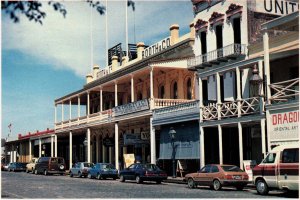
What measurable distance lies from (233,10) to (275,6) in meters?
2.48

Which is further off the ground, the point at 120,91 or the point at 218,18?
the point at 218,18

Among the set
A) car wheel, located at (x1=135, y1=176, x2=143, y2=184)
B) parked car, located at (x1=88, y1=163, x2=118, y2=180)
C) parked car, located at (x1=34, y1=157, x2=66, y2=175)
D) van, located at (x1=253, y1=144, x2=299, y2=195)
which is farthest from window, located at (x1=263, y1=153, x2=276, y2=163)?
parked car, located at (x1=34, y1=157, x2=66, y2=175)

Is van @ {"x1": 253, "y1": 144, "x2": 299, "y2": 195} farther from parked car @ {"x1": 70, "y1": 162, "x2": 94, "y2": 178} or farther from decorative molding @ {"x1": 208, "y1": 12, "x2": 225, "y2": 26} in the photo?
parked car @ {"x1": 70, "y1": 162, "x2": 94, "y2": 178}

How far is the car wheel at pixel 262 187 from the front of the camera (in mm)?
19719

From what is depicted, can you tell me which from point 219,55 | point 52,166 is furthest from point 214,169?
point 52,166

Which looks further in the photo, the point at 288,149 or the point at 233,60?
the point at 233,60

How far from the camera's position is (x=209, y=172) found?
2327 centimetres

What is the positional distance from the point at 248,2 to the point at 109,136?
78.2 feet

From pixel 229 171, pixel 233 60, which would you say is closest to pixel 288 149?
pixel 229 171

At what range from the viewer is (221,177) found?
22.4 meters

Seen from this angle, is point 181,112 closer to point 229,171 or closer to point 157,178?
point 157,178

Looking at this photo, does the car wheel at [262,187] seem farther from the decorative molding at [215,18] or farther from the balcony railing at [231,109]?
the decorative molding at [215,18]

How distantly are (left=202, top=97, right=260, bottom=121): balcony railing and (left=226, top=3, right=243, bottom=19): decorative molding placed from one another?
5116mm

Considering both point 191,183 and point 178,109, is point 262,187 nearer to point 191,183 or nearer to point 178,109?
point 191,183
